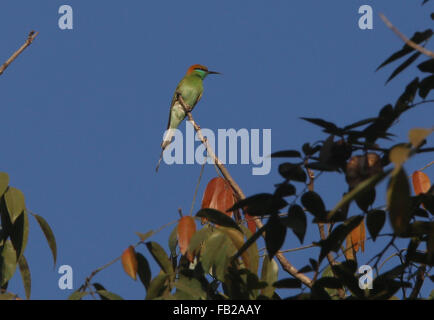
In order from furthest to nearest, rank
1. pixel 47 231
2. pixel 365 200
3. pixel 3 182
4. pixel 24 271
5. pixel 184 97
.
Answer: pixel 184 97
pixel 24 271
pixel 47 231
pixel 3 182
pixel 365 200

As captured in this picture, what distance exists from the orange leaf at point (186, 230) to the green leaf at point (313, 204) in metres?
0.49

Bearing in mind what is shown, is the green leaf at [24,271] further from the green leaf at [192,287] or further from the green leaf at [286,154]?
the green leaf at [286,154]

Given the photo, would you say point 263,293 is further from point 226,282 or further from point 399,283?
point 399,283

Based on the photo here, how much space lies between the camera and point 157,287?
204cm

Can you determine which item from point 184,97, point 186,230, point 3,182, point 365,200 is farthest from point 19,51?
point 184,97

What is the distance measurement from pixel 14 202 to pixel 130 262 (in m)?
0.69

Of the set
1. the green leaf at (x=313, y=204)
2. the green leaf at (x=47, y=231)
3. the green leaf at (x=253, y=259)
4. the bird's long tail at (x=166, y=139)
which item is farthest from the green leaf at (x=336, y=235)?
the bird's long tail at (x=166, y=139)

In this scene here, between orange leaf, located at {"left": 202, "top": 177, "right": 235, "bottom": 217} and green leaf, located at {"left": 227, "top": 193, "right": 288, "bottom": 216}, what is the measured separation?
961 mm

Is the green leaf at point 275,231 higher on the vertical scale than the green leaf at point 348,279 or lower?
higher

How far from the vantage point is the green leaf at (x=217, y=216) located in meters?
1.97

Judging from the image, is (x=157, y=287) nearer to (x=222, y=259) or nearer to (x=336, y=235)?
(x=222, y=259)

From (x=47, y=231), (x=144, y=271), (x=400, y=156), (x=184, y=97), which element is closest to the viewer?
(x=400, y=156)
